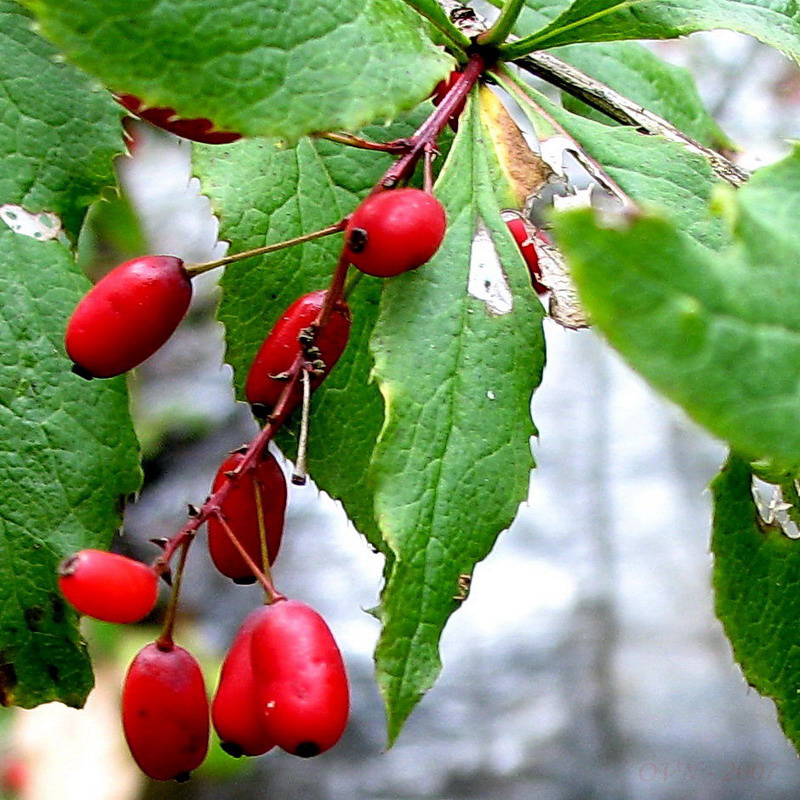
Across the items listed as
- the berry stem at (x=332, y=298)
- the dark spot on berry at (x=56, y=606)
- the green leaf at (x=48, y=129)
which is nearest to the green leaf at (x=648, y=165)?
the berry stem at (x=332, y=298)

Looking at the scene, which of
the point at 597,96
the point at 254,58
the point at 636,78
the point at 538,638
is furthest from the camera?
the point at 538,638

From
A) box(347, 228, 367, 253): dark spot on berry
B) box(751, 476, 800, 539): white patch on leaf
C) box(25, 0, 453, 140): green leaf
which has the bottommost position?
box(751, 476, 800, 539): white patch on leaf

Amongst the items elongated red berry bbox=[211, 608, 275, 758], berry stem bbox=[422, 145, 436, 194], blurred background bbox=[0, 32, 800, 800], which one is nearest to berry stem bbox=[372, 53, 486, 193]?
berry stem bbox=[422, 145, 436, 194]

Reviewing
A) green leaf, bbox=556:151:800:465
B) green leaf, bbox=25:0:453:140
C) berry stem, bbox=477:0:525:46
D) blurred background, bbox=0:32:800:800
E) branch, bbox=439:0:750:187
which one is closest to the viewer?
green leaf, bbox=556:151:800:465

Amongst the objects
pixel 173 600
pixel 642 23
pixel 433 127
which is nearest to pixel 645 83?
pixel 642 23

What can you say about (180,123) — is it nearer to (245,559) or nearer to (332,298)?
(332,298)

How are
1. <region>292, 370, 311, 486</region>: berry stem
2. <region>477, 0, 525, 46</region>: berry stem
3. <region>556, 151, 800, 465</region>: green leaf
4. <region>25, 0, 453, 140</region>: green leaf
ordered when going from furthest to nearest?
<region>477, 0, 525, 46</region>: berry stem
<region>292, 370, 311, 486</region>: berry stem
<region>25, 0, 453, 140</region>: green leaf
<region>556, 151, 800, 465</region>: green leaf

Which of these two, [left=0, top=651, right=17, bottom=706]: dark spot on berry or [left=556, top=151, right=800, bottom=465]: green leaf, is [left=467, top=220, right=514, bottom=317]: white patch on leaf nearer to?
[left=556, top=151, right=800, bottom=465]: green leaf
